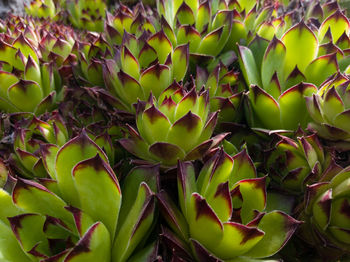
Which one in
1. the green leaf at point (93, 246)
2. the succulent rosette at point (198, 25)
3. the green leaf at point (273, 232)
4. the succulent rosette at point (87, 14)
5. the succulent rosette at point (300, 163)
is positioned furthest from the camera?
the succulent rosette at point (87, 14)

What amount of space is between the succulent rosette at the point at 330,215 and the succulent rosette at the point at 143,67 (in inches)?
19.8

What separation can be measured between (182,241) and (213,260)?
9 centimetres

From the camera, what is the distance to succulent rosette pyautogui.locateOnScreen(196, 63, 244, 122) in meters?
1.06

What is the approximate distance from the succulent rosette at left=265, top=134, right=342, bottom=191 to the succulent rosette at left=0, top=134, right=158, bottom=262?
36 centimetres

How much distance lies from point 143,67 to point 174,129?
0.39 meters

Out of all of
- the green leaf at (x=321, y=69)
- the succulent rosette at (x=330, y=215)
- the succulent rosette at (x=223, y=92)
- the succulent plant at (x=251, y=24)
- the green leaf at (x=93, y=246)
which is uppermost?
the succulent plant at (x=251, y=24)

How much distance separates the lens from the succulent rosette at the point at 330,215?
2.54 feet

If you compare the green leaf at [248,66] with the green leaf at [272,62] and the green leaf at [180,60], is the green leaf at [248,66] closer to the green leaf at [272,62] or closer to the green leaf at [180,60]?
the green leaf at [272,62]

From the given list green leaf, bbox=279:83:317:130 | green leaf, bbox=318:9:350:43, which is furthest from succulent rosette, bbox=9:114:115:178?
green leaf, bbox=318:9:350:43

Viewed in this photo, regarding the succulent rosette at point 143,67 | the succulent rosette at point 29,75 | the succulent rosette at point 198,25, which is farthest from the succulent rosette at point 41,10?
the succulent rosette at point 143,67

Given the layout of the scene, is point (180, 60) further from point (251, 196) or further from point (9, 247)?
point (9, 247)

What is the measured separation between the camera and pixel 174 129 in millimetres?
854

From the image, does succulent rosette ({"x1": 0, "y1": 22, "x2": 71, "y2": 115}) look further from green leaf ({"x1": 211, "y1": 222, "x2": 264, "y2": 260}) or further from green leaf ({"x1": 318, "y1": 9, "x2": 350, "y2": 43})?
green leaf ({"x1": 318, "y1": 9, "x2": 350, "y2": 43})

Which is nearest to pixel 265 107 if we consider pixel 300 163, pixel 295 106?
pixel 295 106
